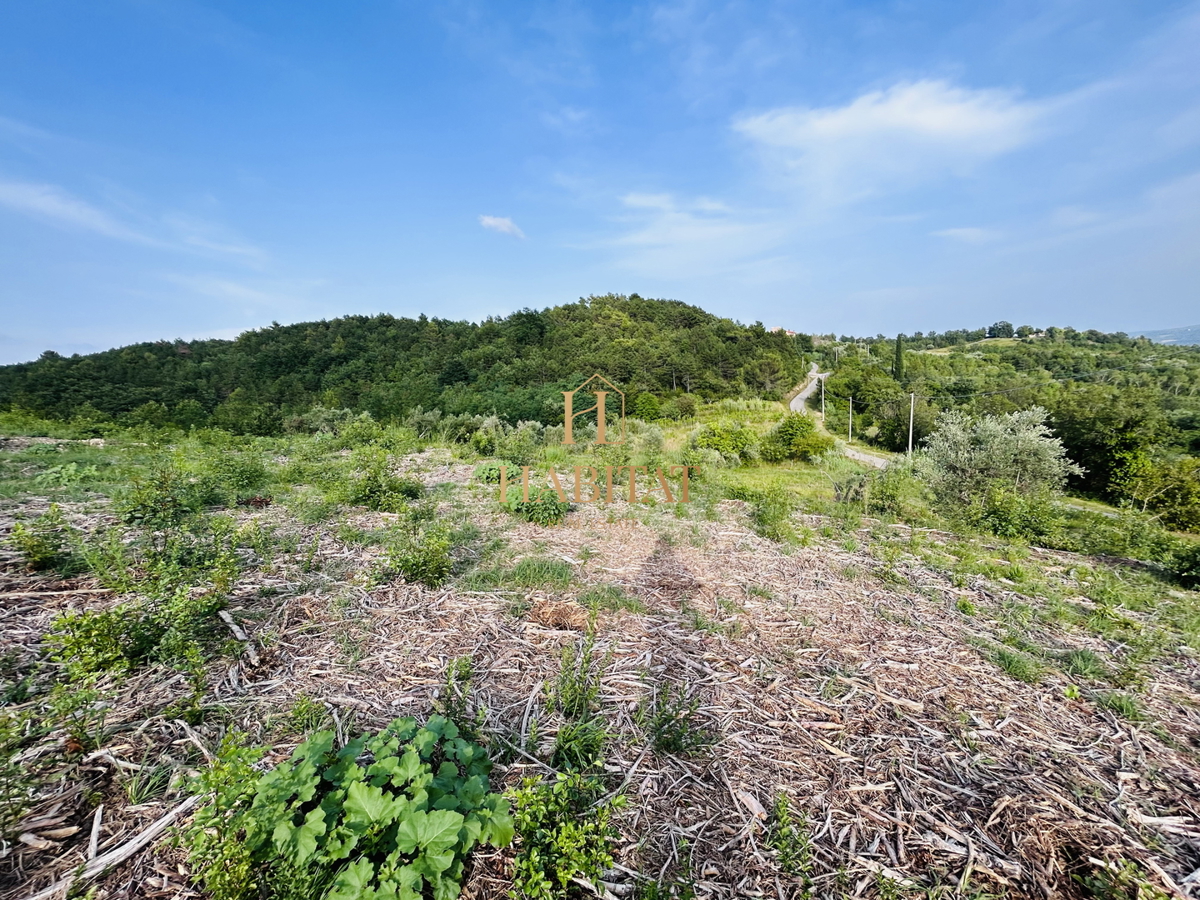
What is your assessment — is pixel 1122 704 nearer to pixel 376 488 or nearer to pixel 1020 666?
pixel 1020 666

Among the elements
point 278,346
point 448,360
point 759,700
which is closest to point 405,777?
point 759,700

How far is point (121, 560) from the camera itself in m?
3.23

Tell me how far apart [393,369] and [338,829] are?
27.7 meters

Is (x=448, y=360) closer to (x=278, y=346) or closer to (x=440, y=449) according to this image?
(x=278, y=346)

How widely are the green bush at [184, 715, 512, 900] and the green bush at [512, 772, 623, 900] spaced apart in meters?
0.11

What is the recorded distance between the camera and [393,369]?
85.0 feet

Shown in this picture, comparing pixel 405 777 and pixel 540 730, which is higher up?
pixel 405 777

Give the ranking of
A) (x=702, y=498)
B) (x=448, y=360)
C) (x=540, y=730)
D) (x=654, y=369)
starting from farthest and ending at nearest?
1. (x=654, y=369)
2. (x=448, y=360)
3. (x=702, y=498)
4. (x=540, y=730)

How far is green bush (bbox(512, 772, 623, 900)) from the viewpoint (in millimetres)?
1507

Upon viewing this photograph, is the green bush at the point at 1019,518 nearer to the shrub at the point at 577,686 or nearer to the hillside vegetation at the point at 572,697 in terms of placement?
the hillside vegetation at the point at 572,697

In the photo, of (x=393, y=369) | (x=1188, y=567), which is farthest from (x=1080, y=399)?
(x=393, y=369)

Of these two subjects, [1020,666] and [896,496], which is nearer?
[1020,666]

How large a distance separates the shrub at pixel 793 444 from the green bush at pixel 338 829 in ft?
65.9

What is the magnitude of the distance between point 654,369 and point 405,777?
111 feet
